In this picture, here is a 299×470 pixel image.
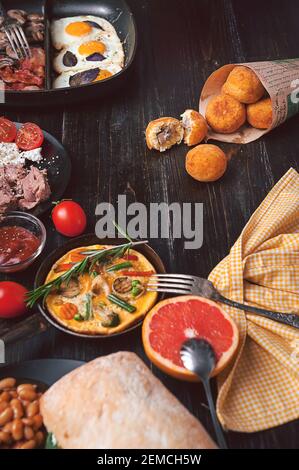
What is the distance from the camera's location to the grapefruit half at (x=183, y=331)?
2463mm

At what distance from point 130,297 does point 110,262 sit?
10.2 inches

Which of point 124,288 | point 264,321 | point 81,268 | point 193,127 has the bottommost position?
point 264,321

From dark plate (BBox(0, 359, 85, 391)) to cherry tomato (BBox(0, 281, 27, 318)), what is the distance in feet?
1.18

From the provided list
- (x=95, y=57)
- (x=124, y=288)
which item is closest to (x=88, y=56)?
(x=95, y=57)

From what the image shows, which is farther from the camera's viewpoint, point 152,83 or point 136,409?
point 152,83

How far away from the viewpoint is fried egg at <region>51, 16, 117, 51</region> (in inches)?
171

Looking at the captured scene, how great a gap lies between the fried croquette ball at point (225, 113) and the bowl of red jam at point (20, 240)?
4.65 ft

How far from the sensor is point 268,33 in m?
4.65

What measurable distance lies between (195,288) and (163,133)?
4.21 feet

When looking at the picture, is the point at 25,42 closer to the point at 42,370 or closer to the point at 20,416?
the point at 42,370

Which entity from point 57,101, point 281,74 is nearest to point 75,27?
point 57,101

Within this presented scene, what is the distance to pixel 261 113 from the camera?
372 centimetres

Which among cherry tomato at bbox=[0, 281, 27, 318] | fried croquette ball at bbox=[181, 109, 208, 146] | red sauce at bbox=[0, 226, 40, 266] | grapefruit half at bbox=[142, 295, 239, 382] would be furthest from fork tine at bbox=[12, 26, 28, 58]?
grapefruit half at bbox=[142, 295, 239, 382]

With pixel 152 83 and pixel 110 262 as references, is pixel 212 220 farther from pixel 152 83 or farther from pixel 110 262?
pixel 152 83
